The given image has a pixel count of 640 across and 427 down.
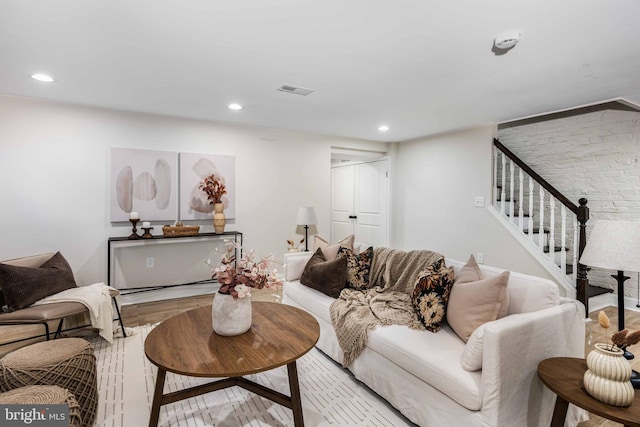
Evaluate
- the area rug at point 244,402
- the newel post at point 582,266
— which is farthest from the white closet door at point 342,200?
the area rug at point 244,402

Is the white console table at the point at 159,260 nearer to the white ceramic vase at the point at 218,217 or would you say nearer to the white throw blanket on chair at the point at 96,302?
the white ceramic vase at the point at 218,217

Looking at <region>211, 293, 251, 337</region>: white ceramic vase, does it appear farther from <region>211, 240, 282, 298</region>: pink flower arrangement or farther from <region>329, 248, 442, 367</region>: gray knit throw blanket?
<region>329, 248, 442, 367</region>: gray knit throw blanket

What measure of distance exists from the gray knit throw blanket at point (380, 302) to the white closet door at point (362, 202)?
2.80 m

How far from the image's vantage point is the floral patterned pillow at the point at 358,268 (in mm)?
2865

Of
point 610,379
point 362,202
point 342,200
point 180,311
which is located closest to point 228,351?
point 610,379

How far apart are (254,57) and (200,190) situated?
2.27 m

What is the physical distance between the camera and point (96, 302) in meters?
2.65

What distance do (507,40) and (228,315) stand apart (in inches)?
91.5

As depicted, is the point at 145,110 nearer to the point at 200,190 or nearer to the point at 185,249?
the point at 200,190

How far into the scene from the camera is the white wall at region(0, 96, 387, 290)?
331cm

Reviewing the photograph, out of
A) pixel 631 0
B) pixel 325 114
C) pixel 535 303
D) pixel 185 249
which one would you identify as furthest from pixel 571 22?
pixel 185 249

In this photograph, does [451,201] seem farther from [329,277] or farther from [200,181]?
[200,181]

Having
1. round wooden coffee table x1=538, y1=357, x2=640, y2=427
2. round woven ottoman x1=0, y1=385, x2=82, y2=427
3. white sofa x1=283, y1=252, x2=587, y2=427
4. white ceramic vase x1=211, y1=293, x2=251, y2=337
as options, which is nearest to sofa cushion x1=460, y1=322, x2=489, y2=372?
white sofa x1=283, y1=252, x2=587, y2=427

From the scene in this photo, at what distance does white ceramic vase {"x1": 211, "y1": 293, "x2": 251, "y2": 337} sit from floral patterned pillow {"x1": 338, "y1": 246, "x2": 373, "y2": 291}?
4.08 feet
